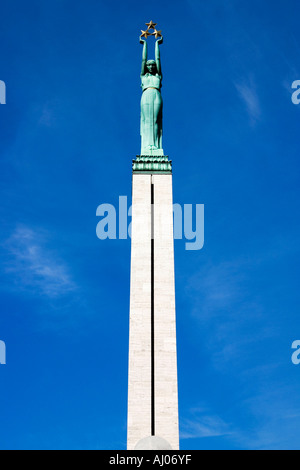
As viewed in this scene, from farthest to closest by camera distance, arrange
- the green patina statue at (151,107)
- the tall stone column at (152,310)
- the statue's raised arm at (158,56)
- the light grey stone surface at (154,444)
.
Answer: the statue's raised arm at (158,56), the green patina statue at (151,107), the tall stone column at (152,310), the light grey stone surface at (154,444)

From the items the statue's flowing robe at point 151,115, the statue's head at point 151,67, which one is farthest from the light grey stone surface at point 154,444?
the statue's head at point 151,67

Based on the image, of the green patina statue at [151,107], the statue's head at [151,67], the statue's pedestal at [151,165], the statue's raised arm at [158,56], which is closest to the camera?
the statue's pedestal at [151,165]

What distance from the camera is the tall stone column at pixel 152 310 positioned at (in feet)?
96.4

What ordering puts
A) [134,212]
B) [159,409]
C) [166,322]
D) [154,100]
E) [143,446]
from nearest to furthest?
[143,446] < [159,409] < [166,322] < [134,212] < [154,100]

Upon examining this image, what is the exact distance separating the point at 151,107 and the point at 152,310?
14272mm

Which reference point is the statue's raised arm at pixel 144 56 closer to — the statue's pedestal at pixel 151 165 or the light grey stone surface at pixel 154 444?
the statue's pedestal at pixel 151 165

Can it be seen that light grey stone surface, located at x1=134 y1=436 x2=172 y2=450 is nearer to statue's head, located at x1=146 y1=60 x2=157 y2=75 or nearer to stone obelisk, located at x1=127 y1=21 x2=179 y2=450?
stone obelisk, located at x1=127 y1=21 x2=179 y2=450

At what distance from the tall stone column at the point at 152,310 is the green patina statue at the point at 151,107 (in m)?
1.47

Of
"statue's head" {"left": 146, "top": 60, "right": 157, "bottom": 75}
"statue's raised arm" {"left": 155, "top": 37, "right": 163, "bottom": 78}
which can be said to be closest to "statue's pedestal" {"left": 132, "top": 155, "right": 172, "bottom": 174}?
"statue's head" {"left": 146, "top": 60, "right": 157, "bottom": 75}

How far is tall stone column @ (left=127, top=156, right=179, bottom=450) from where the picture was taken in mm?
29391
